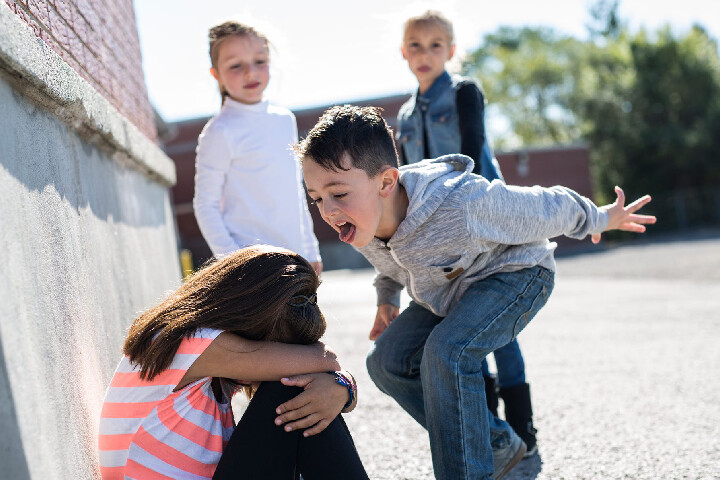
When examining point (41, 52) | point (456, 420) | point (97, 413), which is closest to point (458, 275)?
point (456, 420)

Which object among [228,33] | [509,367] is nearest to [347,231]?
[509,367]

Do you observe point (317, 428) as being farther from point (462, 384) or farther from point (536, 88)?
point (536, 88)

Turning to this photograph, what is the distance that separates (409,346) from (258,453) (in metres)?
1.06

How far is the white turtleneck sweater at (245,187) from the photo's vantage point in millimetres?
3646

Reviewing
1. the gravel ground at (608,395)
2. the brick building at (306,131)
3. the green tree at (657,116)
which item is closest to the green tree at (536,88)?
the green tree at (657,116)

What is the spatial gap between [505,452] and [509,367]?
60 cm

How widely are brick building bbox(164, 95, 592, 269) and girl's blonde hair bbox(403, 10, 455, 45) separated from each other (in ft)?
76.7

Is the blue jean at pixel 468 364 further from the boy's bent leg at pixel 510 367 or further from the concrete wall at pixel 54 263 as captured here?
the concrete wall at pixel 54 263

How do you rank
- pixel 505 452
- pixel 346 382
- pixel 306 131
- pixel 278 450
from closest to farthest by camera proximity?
pixel 278 450 < pixel 346 382 < pixel 505 452 < pixel 306 131

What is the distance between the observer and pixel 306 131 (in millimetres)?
27172

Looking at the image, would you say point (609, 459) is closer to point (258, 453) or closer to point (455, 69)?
point (258, 453)

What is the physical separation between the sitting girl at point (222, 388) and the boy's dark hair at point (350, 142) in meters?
0.47

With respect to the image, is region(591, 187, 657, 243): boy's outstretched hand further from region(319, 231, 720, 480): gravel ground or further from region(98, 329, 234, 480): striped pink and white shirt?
region(98, 329, 234, 480): striped pink and white shirt

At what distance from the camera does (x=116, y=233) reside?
350 cm
